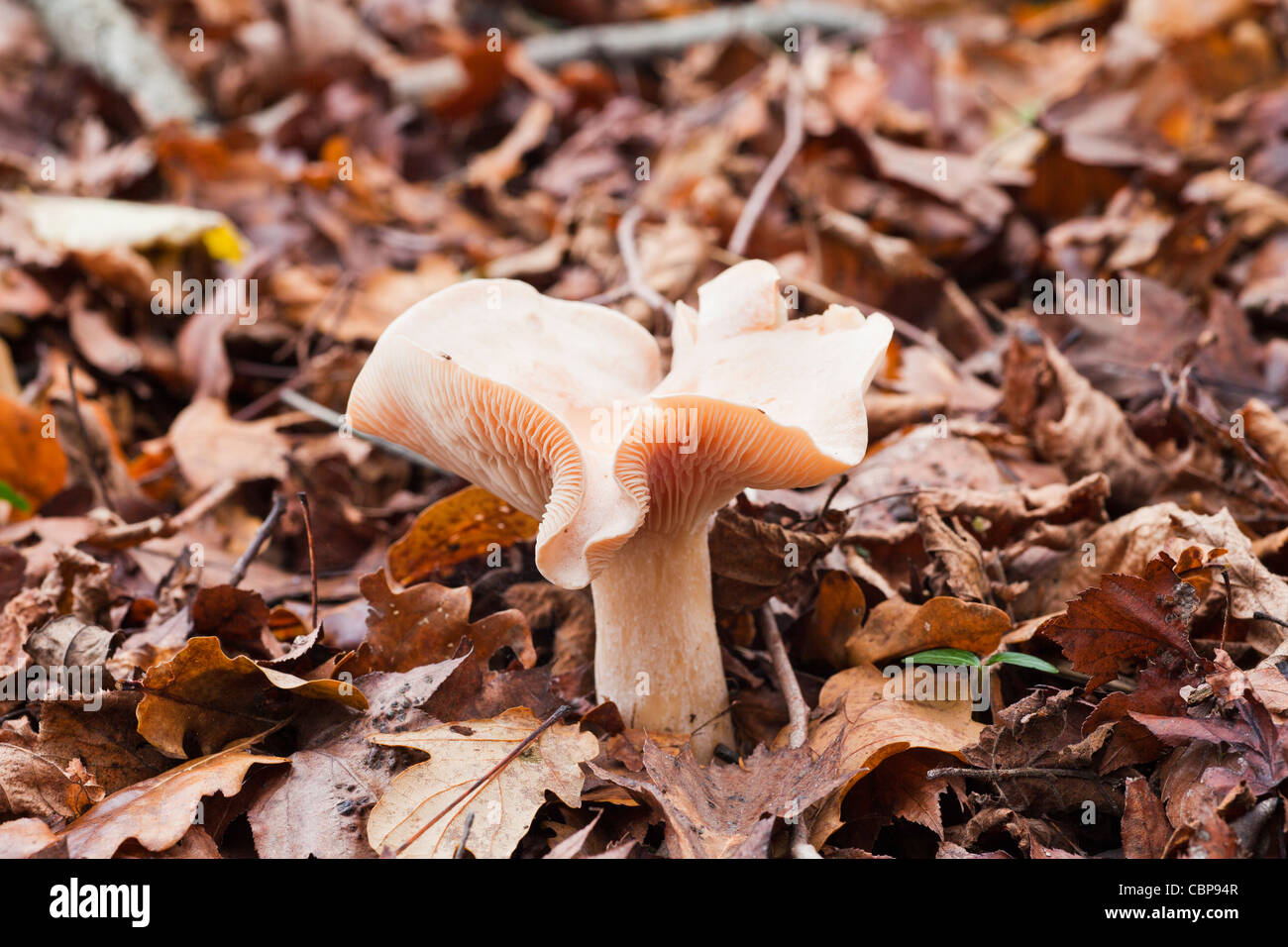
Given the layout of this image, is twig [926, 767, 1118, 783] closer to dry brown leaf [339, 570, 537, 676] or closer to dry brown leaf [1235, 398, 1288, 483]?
dry brown leaf [339, 570, 537, 676]

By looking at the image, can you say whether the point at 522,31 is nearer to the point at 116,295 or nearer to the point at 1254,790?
the point at 116,295

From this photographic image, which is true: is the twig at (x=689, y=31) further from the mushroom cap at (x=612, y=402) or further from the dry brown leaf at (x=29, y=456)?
the mushroom cap at (x=612, y=402)

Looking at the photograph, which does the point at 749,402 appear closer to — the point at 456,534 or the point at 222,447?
the point at 456,534

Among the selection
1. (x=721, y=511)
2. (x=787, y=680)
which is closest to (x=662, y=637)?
(x=787, y=680)

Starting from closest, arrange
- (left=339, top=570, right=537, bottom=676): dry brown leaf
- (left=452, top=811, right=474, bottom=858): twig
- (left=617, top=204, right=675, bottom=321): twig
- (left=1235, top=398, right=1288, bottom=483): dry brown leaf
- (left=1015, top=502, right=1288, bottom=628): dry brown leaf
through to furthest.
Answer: (left=452, top=811, right=474, bottom=858): twig, (left=1015, top=502, right=1288, bottom=628): dry brown leaf, (left=339, top=570, right=537, bottom=676): dry brown leaf, (left=1235, top=398, right=1288, bottom=483): dry brown leaf, (left=617, top=204, right=675, bottom=321): twig

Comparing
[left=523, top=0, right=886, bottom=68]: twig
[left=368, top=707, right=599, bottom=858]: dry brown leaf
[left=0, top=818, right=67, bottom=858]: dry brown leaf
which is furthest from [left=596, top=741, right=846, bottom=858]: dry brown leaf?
[left=523, top=0, right=886, bottom=68]: twig
